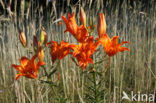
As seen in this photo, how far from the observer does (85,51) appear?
56 cm

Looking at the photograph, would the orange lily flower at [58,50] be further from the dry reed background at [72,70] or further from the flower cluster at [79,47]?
the dry reed background at [72,70]

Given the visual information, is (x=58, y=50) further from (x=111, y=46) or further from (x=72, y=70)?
(x=72, y=70)

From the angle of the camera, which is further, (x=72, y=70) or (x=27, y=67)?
(x=72, y=70)

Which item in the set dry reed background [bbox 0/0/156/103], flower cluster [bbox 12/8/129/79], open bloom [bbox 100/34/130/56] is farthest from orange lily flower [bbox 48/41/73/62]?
dry reed background [bbox 0/0/156/103]

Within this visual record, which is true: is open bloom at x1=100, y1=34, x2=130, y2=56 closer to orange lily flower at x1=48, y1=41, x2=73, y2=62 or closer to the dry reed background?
orange lily flower at x1=48, y1=41, x2=73, y2=62

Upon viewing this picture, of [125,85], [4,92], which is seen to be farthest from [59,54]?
[125,85]

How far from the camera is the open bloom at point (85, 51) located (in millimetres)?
547

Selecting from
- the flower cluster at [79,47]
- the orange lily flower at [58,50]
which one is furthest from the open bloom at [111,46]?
the orange lily flower at [58,50]

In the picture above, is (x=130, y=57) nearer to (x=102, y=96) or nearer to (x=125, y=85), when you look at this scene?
(x=125, y=85)

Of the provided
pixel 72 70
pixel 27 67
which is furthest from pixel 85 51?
pixel 72 70

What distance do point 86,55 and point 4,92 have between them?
1.22 meters

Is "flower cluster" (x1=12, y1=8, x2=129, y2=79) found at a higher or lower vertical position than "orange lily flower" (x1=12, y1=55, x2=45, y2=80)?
higher

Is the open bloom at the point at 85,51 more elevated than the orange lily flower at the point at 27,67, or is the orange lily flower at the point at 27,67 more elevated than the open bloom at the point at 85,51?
the open bloom at the point at 85,51

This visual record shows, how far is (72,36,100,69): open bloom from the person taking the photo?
0.55 m
